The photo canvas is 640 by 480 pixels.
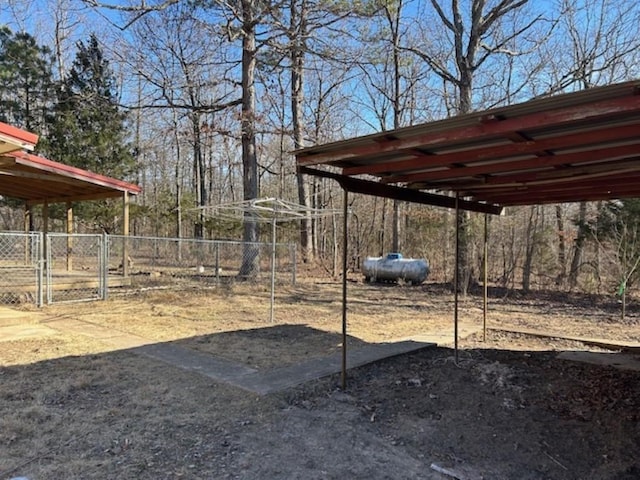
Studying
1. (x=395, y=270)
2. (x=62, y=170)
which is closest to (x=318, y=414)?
(x=62, y=170)

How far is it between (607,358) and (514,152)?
3346 millimetres

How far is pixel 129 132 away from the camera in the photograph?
56.2 ft

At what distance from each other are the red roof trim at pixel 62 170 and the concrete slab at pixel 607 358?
9.30 metres

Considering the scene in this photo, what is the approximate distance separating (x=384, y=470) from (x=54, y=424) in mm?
2338

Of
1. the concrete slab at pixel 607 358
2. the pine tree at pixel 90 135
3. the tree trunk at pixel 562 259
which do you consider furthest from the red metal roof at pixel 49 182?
the tree trunk at pixel 562 259

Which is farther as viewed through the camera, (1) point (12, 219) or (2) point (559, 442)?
(1) point (12, 219)

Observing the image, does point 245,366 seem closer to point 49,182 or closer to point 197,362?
point 197,362

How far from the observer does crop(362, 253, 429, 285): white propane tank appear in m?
13.2

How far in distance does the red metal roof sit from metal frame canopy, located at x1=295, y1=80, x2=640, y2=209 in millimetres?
7112

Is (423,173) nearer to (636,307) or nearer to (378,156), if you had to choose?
(378,156)

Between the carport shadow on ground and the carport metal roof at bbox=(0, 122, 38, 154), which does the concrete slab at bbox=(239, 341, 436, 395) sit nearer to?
the carport shadow on ground

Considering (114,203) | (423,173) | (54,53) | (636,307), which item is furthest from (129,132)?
(636,307)

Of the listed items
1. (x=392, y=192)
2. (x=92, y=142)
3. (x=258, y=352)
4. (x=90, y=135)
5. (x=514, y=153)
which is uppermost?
(x=90, y=135)

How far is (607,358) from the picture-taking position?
16.7ft
